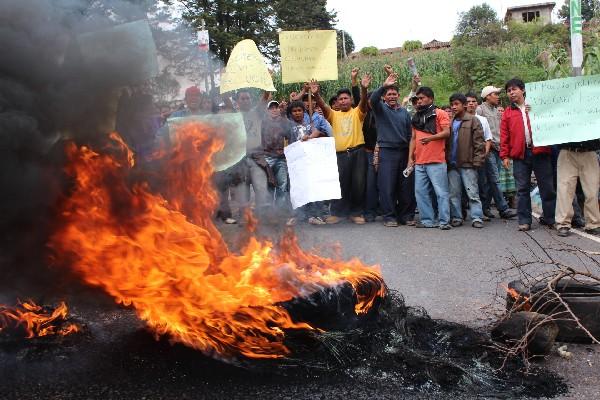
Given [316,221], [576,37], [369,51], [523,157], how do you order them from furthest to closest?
[369,51], [316,221], [523,157], [576,37]

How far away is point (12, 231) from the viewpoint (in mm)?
3701

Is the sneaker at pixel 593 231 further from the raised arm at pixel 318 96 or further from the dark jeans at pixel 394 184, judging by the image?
the raised arm at pixel 318 96

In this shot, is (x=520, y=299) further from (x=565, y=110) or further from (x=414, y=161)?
(x=414, y=161)

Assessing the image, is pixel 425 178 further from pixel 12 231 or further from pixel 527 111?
pixel 12 231

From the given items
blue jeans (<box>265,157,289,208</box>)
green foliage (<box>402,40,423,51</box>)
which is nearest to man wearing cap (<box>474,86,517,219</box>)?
blue jeans (<box>265,157,289,208</box>)

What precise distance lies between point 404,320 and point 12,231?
2.68m

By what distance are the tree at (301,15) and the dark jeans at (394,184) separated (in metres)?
29.0

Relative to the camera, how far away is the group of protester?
825 cm

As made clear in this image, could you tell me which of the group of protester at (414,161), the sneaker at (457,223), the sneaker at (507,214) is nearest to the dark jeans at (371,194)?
the group of protester at (414,161)

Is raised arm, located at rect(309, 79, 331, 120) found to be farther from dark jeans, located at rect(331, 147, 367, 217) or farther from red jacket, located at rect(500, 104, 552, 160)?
red jacket, located at rect(500, 104, 552, 160)

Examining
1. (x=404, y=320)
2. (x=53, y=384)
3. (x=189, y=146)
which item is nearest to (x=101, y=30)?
(x=189, y=146)

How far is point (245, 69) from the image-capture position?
8.57 metres

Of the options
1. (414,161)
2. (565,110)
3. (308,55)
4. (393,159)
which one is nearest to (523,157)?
(565,110)

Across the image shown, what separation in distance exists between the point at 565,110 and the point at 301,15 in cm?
4204
